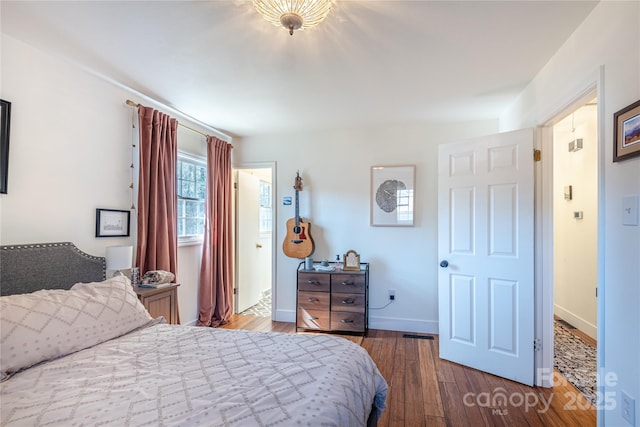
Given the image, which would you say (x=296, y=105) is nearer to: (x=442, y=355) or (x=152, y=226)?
(x=152, y=226)

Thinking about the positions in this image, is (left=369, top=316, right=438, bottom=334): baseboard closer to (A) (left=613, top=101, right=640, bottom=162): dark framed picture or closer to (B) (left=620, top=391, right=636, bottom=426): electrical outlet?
(B) (left=620, top=391, right=636, bottom=426): electrical outlet

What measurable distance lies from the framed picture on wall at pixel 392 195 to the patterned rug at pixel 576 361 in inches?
72.8

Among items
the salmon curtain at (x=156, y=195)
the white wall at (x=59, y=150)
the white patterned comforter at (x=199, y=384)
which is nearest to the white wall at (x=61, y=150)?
the white wall at (x=59, y=150)

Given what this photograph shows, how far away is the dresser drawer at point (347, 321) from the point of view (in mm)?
3416

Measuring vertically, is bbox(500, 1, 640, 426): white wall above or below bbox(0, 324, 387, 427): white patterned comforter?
above

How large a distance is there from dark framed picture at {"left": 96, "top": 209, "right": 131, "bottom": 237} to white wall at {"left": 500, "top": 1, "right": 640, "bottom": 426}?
3.26m

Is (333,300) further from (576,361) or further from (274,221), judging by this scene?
(576,361)

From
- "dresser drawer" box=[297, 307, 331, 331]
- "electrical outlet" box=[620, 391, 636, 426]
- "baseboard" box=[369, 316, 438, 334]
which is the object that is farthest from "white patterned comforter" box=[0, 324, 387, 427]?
"baseboard" box=[369, 316, 438, 334]

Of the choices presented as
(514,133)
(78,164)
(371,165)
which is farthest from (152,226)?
(514,133)

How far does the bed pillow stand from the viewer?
4.13 feet

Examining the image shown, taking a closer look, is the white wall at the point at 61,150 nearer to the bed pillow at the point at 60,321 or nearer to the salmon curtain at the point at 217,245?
the bed pillow at the point at 60,321

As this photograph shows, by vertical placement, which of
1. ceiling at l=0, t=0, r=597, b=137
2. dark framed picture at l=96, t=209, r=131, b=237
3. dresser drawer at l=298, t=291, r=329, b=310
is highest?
ceiling at l=0, t=0, r=597, b=137

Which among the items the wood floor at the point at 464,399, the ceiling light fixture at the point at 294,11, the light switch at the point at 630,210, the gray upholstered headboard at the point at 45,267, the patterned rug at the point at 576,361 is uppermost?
the ceiling light fixture at the point at 294,11

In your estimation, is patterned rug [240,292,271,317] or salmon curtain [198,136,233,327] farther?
patterned rug [240,292,271,317]
